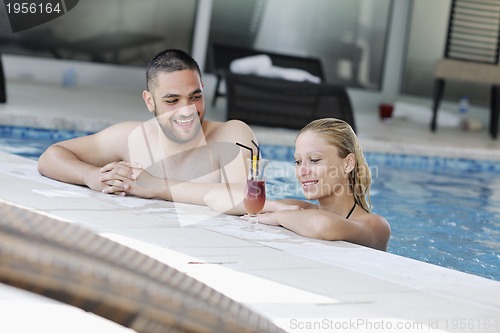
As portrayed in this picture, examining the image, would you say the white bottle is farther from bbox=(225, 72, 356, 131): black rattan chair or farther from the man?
the man

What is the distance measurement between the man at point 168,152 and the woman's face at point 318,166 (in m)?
0.29

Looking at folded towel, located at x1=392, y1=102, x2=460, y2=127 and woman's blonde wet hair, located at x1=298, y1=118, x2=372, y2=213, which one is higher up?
woman's blonde wet hair, located at x1=298, y1=118, x2=372, y2=213

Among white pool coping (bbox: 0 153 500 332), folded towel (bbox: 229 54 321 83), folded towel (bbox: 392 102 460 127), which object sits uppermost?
white pool coping (bbox: 0 153 500 332)

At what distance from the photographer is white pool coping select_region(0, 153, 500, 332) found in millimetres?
2041

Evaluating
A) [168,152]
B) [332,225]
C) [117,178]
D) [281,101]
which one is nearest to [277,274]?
[332,225]

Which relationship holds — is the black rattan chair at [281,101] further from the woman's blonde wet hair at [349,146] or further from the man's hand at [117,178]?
the woman's blonde wet hair at [349,146]

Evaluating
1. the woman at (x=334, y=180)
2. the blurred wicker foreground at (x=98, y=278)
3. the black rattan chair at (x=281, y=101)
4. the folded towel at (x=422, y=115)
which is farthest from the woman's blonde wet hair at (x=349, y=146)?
the folded towel at (x=422, y=115)

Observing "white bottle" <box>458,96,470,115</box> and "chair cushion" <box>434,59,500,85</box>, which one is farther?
"white bottle" <box>458,96,470,115</box>

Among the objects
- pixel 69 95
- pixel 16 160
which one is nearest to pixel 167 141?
pixel 16 160

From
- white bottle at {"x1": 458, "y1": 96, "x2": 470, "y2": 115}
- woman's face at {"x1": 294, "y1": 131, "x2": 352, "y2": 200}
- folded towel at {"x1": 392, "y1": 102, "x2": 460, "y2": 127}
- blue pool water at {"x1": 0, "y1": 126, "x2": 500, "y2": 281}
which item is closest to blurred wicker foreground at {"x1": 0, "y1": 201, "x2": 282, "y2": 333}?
woman's face at {"x1": 294, "y1": 131, "x2": 352, "y2": 200}

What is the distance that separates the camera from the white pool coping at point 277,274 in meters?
2.04

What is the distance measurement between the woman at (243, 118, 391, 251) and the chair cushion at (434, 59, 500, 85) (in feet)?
20.6

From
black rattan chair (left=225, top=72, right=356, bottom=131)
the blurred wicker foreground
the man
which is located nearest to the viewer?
the blurred wicker foreground

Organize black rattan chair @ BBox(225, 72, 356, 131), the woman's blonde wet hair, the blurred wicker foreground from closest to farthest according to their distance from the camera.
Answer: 1. the blurred wicker foreground
2. the woman's blonde wet hair
3. black rattan chair @ BBox(225, 72, 356, 131)
